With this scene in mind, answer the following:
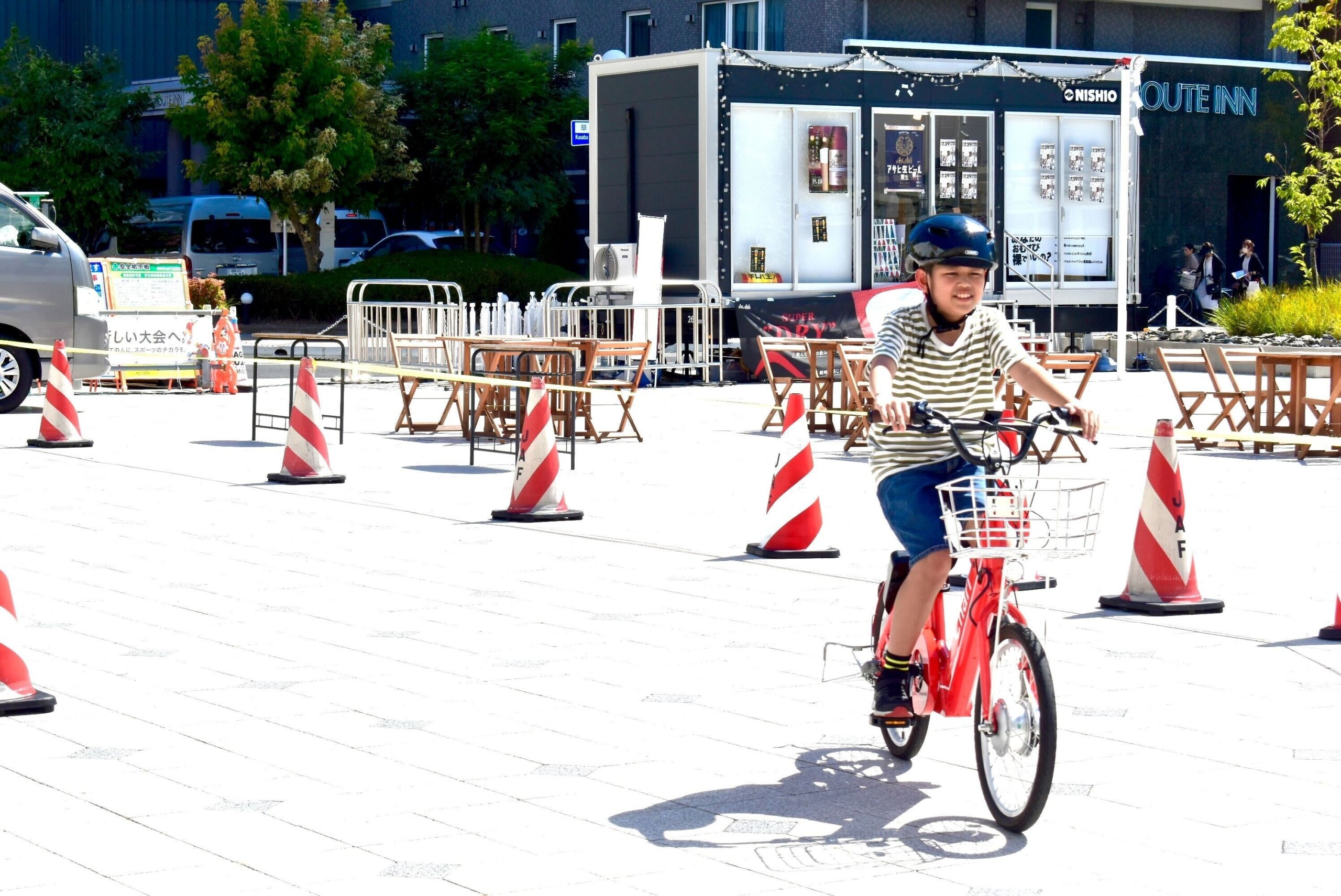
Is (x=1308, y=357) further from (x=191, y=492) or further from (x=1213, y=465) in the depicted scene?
(x=191, y=492)

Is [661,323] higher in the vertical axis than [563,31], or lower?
lower

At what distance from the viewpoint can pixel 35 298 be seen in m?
19.4

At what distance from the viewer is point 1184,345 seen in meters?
27.7

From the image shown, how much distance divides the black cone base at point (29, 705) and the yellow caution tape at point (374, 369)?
499 centimetres

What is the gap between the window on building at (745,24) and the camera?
36875 millimetres

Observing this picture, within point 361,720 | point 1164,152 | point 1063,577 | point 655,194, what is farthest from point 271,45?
point 361,720

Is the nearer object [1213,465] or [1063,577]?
[1063,577]

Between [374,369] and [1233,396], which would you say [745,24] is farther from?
[374,369]

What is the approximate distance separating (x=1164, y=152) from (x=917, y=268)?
29.3 meters

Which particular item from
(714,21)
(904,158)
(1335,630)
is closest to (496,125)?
(714,21)

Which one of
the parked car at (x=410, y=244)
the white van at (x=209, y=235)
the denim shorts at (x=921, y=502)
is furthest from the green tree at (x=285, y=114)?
the denim shorts at (x=921, y=502)

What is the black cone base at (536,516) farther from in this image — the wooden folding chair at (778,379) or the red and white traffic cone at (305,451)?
the wooden folding chair at (778,379)

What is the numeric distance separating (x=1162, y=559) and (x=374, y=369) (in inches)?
306

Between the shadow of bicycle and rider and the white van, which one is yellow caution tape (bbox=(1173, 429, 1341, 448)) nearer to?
the shadow of bicycle and rider
